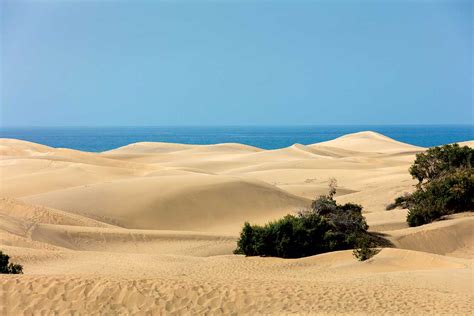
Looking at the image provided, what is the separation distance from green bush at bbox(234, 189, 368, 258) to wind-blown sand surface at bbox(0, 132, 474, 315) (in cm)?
73

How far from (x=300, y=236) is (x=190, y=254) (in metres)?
3.79

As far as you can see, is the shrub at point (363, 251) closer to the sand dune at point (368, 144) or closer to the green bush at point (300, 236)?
the green bush at point (300, 236)

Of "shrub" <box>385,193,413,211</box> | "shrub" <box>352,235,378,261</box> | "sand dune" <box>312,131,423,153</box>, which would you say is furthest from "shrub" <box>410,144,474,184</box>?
"sand dune" <box>312,131,423,153</box>

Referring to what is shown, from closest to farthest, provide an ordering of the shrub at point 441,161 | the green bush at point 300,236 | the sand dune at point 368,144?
the green bush at point 300,236 < the shrub at point 441,161 < the sand dune at point 368,144

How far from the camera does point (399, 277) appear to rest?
12305mm

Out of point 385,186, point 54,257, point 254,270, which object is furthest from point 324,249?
point 385,186

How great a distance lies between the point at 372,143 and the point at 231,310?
291ft

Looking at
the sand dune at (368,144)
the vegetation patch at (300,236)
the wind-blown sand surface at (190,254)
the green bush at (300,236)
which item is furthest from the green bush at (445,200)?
the sand dune at (368,144)

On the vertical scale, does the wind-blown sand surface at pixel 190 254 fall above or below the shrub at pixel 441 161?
below

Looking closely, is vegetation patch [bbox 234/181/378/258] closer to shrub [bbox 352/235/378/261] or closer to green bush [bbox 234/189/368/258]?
green bush [bbox 234/189/368/258]

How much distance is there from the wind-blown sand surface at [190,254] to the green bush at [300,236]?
0.73m

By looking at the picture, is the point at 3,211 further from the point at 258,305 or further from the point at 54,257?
the point at 258,305

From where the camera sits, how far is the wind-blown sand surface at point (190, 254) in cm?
980

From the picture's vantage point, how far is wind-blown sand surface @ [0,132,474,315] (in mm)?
9805
